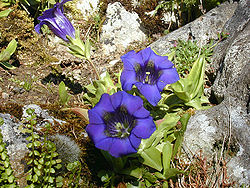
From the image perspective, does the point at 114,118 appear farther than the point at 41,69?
No

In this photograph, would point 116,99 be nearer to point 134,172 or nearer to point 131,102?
point 131,102

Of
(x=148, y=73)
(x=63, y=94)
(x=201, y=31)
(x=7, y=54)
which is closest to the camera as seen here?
(x=148, y=73)

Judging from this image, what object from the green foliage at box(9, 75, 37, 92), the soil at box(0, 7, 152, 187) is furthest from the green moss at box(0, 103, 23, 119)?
the green foliage at box(9, 75, 37, 92)

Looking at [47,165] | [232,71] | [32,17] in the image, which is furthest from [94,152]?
[32,17]

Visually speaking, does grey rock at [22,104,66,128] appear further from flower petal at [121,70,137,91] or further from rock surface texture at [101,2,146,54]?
rock surface texture at [101,2,146,54]

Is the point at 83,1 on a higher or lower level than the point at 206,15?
higher

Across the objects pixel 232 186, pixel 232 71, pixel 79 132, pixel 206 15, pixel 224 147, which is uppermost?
pixel 206 15

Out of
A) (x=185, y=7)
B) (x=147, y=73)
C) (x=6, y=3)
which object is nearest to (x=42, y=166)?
(x=147, y=73)

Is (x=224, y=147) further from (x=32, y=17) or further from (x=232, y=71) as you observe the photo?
(x=32, y=17)
